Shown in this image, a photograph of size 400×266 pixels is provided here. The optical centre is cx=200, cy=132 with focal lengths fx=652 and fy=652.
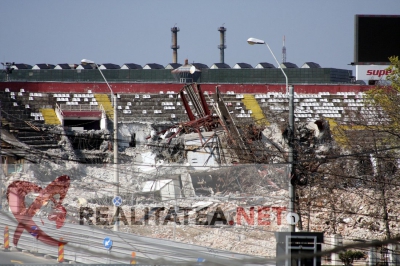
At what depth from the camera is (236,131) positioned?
2991cm

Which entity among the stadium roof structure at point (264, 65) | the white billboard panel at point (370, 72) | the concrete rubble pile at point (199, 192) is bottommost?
the concrete rubble pile at point (199, 192)

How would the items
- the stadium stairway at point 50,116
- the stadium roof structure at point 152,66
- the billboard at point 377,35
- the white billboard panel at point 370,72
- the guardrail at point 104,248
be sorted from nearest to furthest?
the guardrail at point 104,248 < the stadium stairway at point 50,116 < the billboard at point 377,35 < the white billboard panel at point 370,72 < the stadium roof structure at point 152,66

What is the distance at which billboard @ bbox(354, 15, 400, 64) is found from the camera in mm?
39594

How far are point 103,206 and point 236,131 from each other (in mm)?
8125

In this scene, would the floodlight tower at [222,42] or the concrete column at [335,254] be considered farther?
the floodlight tower at [222,42]

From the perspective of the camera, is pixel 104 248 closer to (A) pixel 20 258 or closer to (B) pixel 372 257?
(A) pixel 20 258

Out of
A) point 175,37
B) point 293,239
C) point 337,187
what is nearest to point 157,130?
point 337,187

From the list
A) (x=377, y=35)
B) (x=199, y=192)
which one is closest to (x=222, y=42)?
(x=377, y=35)

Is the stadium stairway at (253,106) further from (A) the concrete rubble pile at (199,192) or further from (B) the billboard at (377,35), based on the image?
(A) the concrete rubble pile at (199,192)

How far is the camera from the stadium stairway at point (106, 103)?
137 ft

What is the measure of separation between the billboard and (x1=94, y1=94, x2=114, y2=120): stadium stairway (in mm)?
16095

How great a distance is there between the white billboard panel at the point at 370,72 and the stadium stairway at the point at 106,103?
16446 millimetres

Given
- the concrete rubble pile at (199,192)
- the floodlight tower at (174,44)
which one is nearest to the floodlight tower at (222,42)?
the floodlight tower at (174,44)

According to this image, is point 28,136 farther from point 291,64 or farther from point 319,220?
point 291,64
